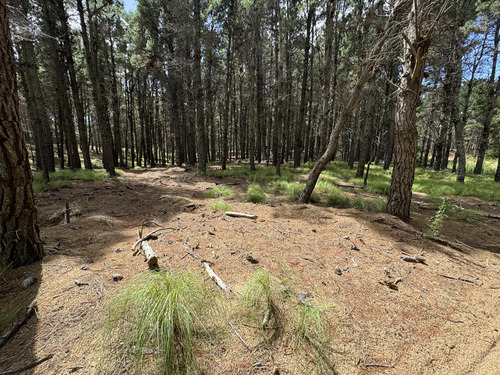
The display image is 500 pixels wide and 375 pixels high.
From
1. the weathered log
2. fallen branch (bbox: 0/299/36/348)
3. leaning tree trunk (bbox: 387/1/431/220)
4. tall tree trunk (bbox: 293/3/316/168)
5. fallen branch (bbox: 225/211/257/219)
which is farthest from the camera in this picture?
tall tree trunk (bbox: 293/3/316/168)

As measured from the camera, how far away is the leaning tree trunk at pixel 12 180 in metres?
2.28

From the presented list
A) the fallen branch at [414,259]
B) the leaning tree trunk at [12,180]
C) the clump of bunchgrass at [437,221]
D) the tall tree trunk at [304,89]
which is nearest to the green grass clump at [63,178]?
the leaning tree trunk at [12,180]

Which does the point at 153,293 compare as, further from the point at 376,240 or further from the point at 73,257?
the point at 376,240

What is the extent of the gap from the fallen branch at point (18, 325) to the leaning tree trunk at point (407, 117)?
6.26 meters

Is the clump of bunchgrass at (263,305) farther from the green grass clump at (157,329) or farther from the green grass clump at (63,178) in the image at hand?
the green grass clump at (63,178)

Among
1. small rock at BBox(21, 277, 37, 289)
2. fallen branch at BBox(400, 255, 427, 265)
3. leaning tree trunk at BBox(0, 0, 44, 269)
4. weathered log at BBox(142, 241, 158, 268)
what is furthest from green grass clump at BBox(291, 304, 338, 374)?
leaning tree trunk at BBox(0, 0, 44, 269)

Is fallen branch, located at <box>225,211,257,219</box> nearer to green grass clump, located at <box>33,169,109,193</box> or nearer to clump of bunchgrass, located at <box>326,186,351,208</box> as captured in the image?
clump of bunchgrass, located at <box>326,186,351,208</box>

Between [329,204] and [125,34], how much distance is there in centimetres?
2103

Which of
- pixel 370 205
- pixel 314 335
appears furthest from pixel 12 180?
pixel 370 205

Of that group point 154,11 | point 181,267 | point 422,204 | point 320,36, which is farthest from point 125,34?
point 422,204

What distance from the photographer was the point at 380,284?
265 cm

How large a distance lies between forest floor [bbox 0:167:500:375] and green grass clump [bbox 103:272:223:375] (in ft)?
0.49

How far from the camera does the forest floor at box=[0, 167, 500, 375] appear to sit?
1.69 m

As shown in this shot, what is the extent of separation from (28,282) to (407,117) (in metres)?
6.71
